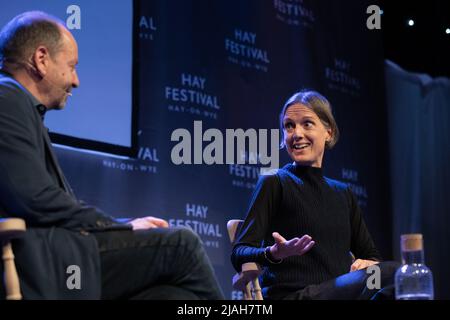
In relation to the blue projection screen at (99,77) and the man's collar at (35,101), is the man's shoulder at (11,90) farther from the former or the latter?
the blue projection screen at (99,77)

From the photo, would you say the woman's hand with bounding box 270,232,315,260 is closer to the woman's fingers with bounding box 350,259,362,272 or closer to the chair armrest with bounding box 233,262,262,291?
the chair armrest with bounding box 233,262,262,291

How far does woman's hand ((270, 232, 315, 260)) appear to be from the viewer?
96.3 inches

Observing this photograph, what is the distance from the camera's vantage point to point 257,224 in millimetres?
2854

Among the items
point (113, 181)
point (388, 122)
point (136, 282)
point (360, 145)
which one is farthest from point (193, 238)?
point (388, 122)

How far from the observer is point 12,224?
68.2 inches

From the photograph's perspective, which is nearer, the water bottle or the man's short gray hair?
the man's short gray hair

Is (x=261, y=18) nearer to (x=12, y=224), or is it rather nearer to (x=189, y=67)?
(x=189, y=67)

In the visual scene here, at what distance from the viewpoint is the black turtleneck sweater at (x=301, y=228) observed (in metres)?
2.84

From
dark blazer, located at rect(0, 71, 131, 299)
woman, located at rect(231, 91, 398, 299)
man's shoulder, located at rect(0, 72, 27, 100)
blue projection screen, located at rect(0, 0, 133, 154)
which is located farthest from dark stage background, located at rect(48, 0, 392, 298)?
dark blazer, located at rect(0, 71, 131, 299)

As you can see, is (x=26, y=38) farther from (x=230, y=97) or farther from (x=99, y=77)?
(x=230, y=97)

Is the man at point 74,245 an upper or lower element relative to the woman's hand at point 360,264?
upper

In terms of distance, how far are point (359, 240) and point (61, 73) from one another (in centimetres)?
147

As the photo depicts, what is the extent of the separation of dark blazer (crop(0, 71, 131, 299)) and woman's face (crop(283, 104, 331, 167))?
1.26m

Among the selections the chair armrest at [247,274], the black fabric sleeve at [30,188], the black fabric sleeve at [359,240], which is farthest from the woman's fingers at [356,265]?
the black fabric sleeve at [30,188]
